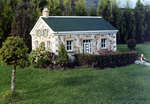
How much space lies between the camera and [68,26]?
19.0 m

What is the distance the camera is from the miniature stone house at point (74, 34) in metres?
18.0

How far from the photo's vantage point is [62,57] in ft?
55.5

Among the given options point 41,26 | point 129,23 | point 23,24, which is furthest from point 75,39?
point 129,23

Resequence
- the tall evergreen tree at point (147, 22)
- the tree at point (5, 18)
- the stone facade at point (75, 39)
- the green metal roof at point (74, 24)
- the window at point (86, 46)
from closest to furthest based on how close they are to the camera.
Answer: the stone facade at point (75, 39)
the green metal roof at point (74, 24)
the window at point (86, 46)
the tree at point (5, 18)
the tall evergreen tree at point (147, 22)

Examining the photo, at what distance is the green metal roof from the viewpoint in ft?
60.8

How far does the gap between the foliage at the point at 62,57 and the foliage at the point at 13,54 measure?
5970 millimetres

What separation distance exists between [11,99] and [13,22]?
46.8ft

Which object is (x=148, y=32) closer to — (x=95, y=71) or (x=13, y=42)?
(x=95, y=71)

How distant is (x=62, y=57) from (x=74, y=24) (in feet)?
13.0

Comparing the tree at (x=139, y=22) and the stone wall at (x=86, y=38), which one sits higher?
the tree at (x=139, y=22)

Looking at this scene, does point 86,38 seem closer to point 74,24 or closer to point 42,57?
point 74,24

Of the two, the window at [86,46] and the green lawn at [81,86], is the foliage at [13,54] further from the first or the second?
the window at [86,46]

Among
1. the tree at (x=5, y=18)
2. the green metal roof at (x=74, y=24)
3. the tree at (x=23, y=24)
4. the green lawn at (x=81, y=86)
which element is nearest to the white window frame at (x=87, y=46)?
the green metal roof at (x=74, y=24)

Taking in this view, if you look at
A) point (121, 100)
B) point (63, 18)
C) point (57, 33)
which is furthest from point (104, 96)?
point (63, 18)
